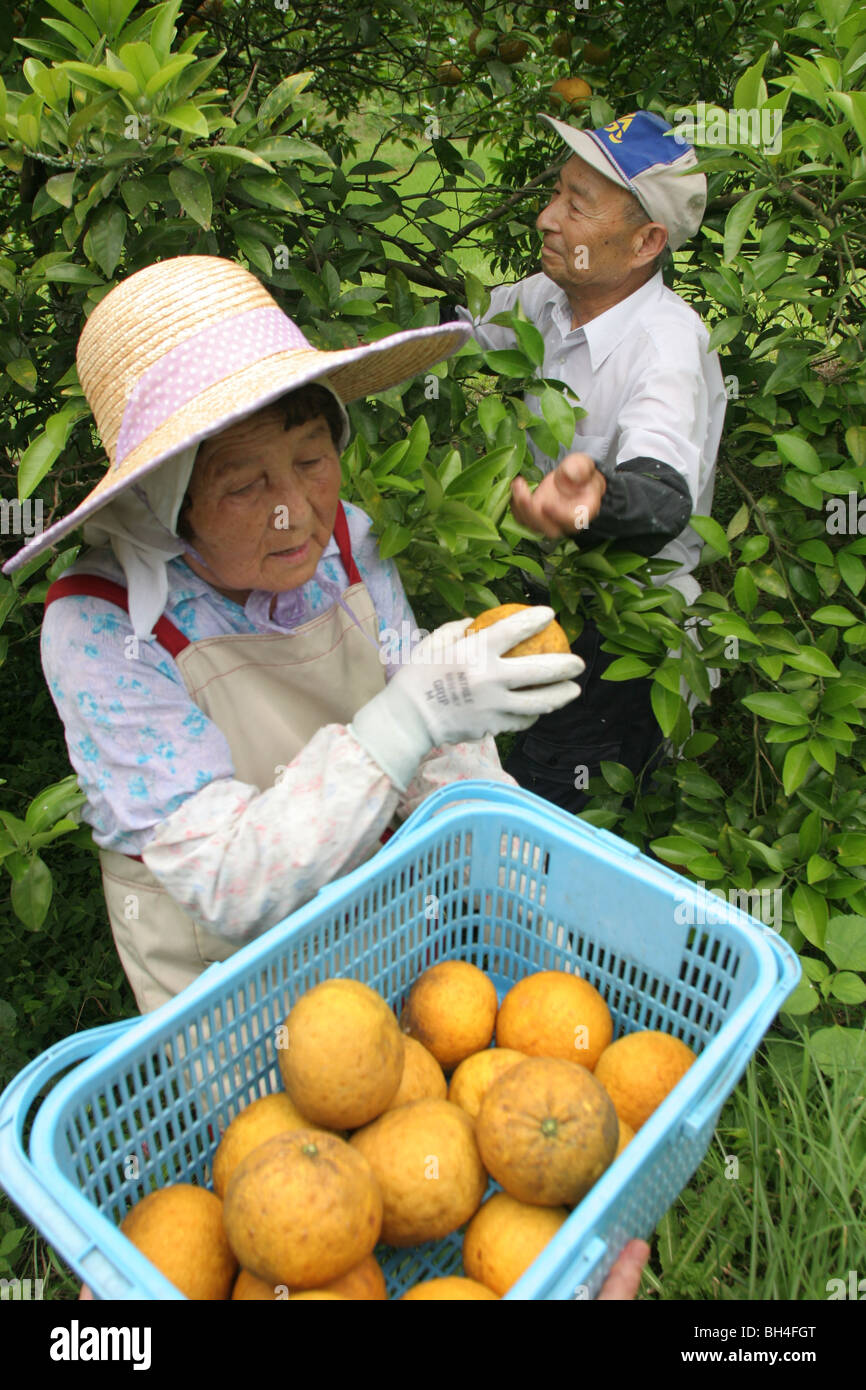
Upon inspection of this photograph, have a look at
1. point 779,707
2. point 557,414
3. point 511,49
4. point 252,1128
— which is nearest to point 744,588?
point 779,707

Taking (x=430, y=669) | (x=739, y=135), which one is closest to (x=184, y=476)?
(x=430, y=669)

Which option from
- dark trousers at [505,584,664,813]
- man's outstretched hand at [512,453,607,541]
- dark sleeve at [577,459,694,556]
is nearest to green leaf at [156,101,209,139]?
man's outstretched hand at [512,453,607,541]

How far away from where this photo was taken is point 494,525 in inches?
61.1

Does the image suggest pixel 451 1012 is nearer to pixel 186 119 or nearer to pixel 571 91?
pixel 186 119

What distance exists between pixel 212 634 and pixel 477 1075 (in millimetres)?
739

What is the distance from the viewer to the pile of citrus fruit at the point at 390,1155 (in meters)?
0.99

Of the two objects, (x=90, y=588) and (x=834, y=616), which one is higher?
(x=90, y=588)

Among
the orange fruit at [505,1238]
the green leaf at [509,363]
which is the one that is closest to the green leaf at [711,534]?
the green leaf at [509,363]

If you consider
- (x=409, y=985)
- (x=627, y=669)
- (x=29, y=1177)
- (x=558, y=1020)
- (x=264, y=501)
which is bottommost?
(x=409, y=985)

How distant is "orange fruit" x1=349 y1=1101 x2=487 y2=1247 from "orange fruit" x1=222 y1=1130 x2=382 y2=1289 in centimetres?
9

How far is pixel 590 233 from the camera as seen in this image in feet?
7.77

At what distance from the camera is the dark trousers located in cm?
263

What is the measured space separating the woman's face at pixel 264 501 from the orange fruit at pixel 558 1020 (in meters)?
0.68

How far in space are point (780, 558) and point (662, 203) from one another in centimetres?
92
